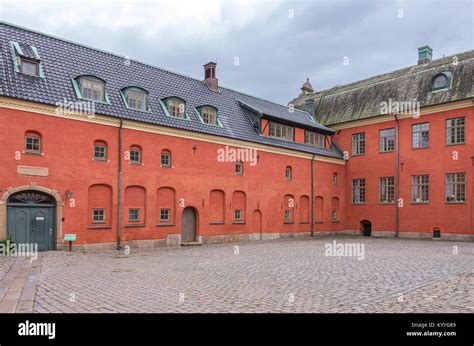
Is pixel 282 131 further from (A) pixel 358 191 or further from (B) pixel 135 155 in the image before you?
(B) pixel 135 155

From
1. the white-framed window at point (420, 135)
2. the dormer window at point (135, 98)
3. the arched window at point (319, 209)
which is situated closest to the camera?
the dormer window at point (135, 98)

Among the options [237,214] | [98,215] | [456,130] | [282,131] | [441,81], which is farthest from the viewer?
[282,131]

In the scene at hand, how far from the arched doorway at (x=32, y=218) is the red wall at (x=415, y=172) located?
2480 centimetres

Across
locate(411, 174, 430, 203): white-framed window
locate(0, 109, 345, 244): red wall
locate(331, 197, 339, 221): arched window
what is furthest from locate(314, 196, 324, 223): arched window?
locate(411, 174, 430, 203): white-framed window

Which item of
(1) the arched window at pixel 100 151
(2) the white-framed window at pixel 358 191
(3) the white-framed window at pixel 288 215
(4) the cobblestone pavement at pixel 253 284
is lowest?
(4) the cobblestone pavement at pixel 253 284

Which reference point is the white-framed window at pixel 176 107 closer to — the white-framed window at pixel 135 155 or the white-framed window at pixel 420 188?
the white-framed window at pixel 135 155

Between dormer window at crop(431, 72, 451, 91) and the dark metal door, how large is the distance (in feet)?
91.4

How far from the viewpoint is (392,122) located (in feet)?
107

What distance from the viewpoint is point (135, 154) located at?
22344 mm

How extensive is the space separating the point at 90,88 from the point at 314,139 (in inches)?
769

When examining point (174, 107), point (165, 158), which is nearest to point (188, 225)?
point (165, 158)

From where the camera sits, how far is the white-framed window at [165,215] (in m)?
23.4

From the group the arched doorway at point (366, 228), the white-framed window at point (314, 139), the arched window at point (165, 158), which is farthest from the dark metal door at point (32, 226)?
the arched doorway at point (366, 228)

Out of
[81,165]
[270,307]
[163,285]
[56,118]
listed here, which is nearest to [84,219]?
[81,165]
